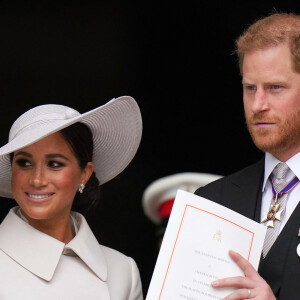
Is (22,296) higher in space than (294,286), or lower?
lower

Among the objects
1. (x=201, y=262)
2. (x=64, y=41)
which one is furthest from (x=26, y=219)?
(x=64, y=41)

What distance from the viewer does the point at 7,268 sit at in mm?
3762

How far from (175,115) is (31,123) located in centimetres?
197

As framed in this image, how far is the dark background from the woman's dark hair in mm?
1231

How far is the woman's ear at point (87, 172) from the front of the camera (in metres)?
4.04

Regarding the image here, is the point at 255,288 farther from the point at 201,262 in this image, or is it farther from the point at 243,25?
the point at 243,25

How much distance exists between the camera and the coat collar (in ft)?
12.5

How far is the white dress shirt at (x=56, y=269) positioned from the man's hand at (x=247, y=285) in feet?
1.67

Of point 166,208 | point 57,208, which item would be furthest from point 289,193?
point 166,208

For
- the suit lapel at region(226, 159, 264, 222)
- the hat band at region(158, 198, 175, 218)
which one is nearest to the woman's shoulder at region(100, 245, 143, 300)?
the suit lapel at region(226, 159, 264, 222)

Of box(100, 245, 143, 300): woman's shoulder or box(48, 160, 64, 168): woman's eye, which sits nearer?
box(48, 160, 64, 168): woman's eye

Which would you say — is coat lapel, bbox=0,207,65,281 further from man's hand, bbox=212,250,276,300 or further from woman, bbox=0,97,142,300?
man's hand, bbox=212,250,276,300

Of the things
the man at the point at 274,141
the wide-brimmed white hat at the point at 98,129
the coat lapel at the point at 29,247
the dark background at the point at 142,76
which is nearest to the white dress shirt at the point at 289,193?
the man at the point at 274,141

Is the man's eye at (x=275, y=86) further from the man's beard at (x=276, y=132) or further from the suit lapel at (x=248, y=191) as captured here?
the suit lapel at (x=248, y=191)
